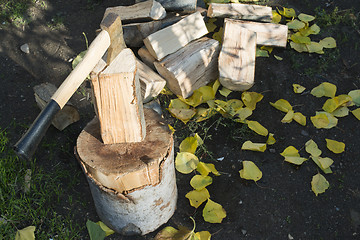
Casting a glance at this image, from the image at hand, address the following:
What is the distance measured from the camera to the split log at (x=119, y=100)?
77.5 inches

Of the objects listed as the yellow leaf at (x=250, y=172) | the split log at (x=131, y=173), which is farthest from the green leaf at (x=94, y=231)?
the yellow leaf at (x=250, y=172)

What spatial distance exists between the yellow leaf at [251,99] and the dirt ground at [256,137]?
0.09 metres

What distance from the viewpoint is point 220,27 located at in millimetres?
3627

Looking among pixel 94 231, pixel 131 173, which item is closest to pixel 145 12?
pixel 131 173

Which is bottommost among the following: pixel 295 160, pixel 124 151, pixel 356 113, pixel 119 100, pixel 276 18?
pixel 356 113

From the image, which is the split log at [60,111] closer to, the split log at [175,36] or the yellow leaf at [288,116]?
the split log at [175,36]

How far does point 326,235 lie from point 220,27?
6.61ft

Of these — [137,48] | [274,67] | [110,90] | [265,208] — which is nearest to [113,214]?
[110,90]

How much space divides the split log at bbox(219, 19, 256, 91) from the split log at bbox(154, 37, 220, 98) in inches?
4.2

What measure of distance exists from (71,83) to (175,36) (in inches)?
52.8

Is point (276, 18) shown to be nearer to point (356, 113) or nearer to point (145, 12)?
point (356, 113)

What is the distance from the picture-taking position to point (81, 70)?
1.93m

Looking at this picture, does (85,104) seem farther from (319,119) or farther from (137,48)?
(319,119)

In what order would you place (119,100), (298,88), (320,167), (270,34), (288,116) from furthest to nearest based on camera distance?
(270,34), (298,88), (288,116), (320,167), (119,100)
